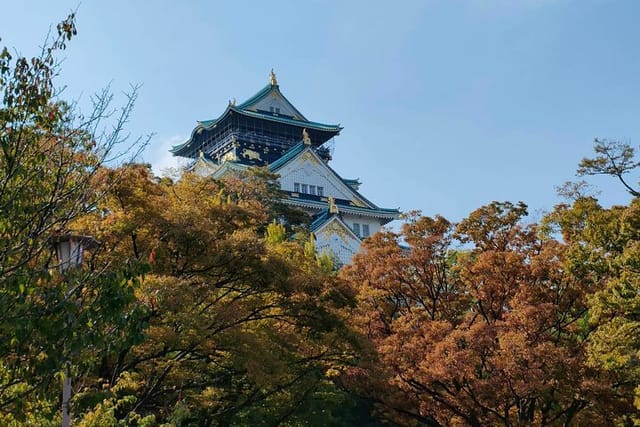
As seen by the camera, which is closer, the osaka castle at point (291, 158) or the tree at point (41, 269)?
the tree at point (41, 269)

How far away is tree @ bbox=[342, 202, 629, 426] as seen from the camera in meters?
15.3

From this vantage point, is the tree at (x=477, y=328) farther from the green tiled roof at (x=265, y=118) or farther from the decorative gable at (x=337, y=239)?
the green tiled roof at (x=265, y=118)

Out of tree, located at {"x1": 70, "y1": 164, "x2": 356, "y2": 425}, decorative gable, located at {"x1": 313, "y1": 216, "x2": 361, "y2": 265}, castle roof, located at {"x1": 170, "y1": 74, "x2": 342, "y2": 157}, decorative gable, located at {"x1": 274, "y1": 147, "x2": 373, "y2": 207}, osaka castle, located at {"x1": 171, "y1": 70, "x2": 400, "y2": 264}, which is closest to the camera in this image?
tree, located at {"x1": 70, "y1": 164, "x2": 356, "y2": 425}

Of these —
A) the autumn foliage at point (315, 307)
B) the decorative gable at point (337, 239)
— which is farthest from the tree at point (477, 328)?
the decorative gable at point (337, 239)

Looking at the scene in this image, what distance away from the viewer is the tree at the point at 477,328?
15.3 m

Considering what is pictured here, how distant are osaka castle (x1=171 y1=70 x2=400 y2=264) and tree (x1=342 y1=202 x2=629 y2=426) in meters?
18.3

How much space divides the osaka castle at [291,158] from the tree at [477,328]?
722 inches

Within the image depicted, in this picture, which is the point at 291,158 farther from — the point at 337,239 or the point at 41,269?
the point at 41,269

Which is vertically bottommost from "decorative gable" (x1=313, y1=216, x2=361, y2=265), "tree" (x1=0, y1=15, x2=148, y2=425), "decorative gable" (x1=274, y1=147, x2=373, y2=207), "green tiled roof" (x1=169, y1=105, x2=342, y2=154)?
"tree" (x1=0, y1=15, x2=148, y2=425)

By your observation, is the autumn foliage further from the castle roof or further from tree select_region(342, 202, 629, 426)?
the castle roof

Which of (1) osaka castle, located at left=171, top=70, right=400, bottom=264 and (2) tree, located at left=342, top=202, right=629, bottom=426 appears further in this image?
(1) osaka castle, located at left=171, top=70, right=400, bottom=264

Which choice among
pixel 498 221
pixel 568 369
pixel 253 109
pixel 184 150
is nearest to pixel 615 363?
pixel 568 369

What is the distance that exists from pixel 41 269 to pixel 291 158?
39414 millimetres

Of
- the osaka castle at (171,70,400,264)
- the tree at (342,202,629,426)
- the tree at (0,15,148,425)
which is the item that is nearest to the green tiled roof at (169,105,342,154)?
the osaka castle at (171,70,400,264)
